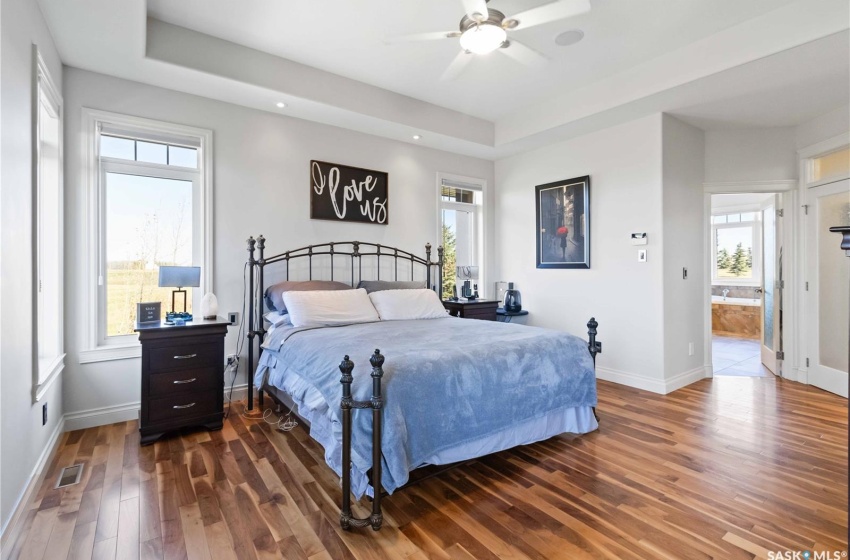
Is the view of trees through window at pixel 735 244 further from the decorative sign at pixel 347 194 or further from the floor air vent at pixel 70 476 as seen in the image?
the floor air vent at pixel 70 476

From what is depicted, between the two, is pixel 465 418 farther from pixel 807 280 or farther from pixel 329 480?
pixel 807 280

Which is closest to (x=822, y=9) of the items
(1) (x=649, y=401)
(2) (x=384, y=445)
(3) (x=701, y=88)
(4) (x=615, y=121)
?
(3) (x=701, y=88)

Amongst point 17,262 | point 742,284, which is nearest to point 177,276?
Result: point 17,262

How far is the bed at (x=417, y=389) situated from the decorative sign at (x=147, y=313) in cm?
75

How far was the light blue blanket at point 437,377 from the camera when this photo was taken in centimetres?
197

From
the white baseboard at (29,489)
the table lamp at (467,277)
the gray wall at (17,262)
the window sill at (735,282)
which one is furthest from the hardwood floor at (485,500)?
the window sill at (735,282)

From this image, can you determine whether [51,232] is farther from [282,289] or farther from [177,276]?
[282,289]

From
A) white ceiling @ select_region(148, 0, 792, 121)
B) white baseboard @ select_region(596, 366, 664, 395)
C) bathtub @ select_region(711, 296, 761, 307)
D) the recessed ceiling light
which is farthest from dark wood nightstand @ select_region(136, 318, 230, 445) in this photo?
bathtub @ select_region(711, 296, 761, 307)

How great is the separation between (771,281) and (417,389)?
4.99 metres

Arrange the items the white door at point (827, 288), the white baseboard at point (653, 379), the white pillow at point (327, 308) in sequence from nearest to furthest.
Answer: the white pillow at point (327, 308) → the white door at point (827, 288) → the white baseboard at point (653, 379)

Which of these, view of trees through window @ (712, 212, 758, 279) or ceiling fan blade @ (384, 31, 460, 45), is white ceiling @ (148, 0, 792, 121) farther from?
view of trees through window @ (712, 212, 758, 279)

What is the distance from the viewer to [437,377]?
216 cm

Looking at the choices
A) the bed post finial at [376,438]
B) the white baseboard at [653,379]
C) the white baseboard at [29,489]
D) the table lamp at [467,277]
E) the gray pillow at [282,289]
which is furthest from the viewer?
the table lamp at [467,277]

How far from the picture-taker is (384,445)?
6.31ft
